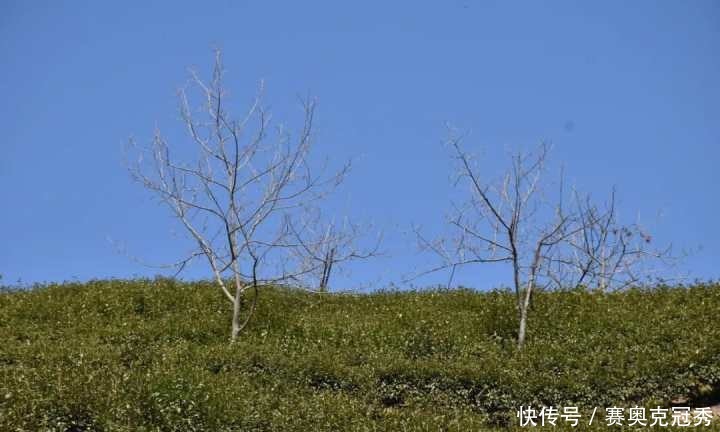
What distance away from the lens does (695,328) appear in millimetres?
16812

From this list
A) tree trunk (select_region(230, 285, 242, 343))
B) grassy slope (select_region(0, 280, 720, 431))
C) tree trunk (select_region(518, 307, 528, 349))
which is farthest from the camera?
tree trunk (select_region(230, 285, 242, 343))

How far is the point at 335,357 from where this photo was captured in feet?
51.8

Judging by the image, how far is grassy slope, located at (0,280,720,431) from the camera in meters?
12.3

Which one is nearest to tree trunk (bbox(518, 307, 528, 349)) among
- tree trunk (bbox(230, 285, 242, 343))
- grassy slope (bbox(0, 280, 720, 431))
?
grassy slope (bbox(0, 280, 720, 431))

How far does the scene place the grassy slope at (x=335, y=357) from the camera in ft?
40.4

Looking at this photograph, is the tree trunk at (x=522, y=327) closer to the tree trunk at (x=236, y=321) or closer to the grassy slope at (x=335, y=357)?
the grassy slope at (x=335, y=357)

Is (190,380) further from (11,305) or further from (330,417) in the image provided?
(11,305)

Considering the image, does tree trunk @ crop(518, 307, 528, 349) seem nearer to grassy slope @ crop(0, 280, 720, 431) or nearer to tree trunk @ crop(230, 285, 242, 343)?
grassy slope @ crop(0, 280, 720, 431)

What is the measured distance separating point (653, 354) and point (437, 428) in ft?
18.9

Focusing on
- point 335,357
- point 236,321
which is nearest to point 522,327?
point 335,357

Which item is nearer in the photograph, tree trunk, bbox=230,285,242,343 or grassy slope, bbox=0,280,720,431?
grassy slope, bbox=0,280,720,431

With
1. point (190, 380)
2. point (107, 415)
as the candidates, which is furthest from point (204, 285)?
point (107, 415)

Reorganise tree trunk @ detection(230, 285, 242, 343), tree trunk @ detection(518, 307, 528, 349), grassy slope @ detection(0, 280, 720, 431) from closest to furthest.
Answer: grassy slope @ detection(0, 280, 720, 431), tree trunk @ detection(518, 307, 528, 349), tree trunk @ detection(230, 285, 242, 343)

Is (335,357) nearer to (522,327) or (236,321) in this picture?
(236,321)
